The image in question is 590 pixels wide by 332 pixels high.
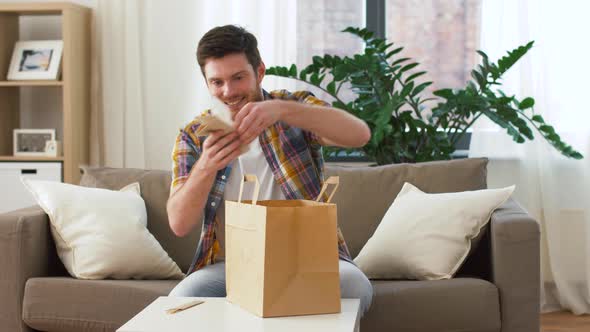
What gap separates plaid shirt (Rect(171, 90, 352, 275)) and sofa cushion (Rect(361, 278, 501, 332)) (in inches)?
14.5

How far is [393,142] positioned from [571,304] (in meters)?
1.23

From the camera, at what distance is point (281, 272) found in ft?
5.41

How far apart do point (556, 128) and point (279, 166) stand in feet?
7.15

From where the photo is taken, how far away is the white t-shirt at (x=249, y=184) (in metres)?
2.23

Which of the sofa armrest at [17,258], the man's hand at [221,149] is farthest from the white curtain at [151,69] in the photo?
the man's hand at [221,149]

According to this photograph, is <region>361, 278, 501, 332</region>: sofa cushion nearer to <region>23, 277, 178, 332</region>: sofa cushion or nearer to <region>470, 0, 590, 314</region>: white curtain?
<region>23, 277, 178, 332</region>: sofa cushion

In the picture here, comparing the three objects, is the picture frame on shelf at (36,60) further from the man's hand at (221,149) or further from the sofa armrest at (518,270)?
the sofa armrest at (518,270)

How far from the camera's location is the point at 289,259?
1651mm

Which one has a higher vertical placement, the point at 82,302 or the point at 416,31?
the point at 416,31

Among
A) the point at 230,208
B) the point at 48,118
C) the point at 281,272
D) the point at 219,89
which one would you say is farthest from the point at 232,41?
the point at 48,118

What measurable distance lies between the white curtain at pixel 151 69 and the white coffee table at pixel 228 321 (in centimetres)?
238

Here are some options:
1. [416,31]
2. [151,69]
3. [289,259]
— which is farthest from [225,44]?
[416,31]

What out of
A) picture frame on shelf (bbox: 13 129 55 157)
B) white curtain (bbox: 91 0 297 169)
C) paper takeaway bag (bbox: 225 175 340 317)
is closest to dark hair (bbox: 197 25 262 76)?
paper takeaway bag (bbox: 225 175 340 317)

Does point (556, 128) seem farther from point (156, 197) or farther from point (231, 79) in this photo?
point (231, 79)
